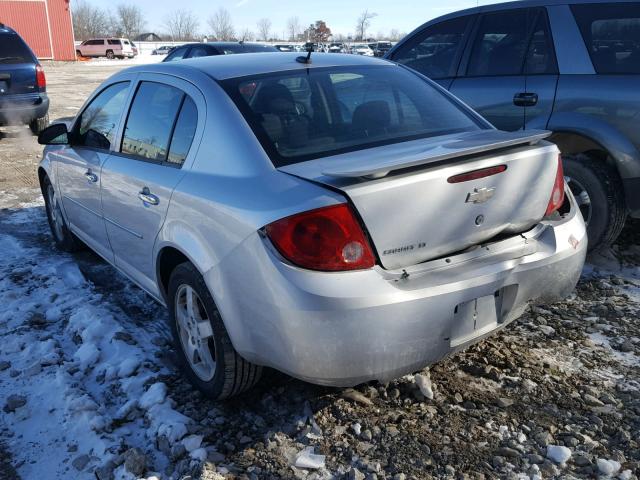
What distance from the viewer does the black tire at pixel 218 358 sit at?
2666mm

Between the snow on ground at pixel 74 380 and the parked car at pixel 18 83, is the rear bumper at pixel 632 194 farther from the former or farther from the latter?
the parked car at pixel 18 83

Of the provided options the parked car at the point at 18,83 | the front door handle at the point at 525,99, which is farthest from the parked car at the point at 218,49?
the front door handle at the point at 525,99

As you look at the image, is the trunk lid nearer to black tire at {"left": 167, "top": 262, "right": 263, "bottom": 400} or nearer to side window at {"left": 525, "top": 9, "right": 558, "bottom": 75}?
black tire at {"left": 167, "top": 262, "right": 263, "bottom": 400}

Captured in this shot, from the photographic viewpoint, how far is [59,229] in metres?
5.16

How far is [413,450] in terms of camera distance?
2518mm

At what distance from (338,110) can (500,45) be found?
8.36 feet

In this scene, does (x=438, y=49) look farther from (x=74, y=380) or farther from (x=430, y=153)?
(x=74, y=380)

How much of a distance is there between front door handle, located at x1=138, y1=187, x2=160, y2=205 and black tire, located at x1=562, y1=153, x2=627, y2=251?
3.00m

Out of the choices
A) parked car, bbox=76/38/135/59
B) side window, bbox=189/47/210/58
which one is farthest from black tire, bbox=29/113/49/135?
parked car, bbox=76/38/135/59

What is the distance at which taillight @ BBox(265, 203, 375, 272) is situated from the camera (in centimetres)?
223

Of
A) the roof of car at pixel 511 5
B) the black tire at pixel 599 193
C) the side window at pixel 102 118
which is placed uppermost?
the roof of car at pixel 511 5

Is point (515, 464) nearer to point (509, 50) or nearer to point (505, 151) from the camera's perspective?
point (505, 151)

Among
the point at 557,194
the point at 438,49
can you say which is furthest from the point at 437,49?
the point at 557,194

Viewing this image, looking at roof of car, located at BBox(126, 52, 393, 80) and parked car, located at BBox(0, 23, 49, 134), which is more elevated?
roof of car, located at BBox(126, 52, 393, 80)
